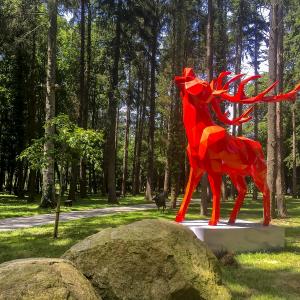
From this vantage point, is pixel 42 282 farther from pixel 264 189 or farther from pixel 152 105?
pixel 152 105

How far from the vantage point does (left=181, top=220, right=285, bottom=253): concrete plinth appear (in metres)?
9.63

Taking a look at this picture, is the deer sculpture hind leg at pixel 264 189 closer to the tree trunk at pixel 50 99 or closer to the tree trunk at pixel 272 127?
the tree trunk at pixel 272 127

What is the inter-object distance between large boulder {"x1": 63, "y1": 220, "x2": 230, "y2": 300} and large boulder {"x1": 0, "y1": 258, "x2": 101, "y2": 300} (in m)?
0.83

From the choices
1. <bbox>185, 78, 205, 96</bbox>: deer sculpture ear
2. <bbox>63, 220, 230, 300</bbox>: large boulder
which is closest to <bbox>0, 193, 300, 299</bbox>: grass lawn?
<bbox>63, 220, 230, 300</bbox>: large boulder

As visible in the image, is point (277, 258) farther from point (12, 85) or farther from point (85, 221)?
point (12, 85)

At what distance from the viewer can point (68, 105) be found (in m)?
33.1

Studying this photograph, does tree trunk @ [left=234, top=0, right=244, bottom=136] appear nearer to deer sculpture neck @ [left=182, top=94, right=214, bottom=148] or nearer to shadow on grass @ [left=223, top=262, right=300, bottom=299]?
deer sculpture neck @ [left=182, top=94, right=214, bottom=148]

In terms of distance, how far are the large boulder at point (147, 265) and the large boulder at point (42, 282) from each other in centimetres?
83

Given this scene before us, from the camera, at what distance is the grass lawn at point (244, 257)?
22.2ft

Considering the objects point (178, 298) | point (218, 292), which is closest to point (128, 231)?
point (178, 298)

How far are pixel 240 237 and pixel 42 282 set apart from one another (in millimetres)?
7214

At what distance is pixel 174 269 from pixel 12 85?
29.2m

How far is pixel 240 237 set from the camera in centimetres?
998

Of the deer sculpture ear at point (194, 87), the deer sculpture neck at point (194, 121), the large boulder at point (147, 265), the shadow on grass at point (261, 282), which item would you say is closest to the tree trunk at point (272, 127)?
the deer sculpture neck at point (194, 121)
